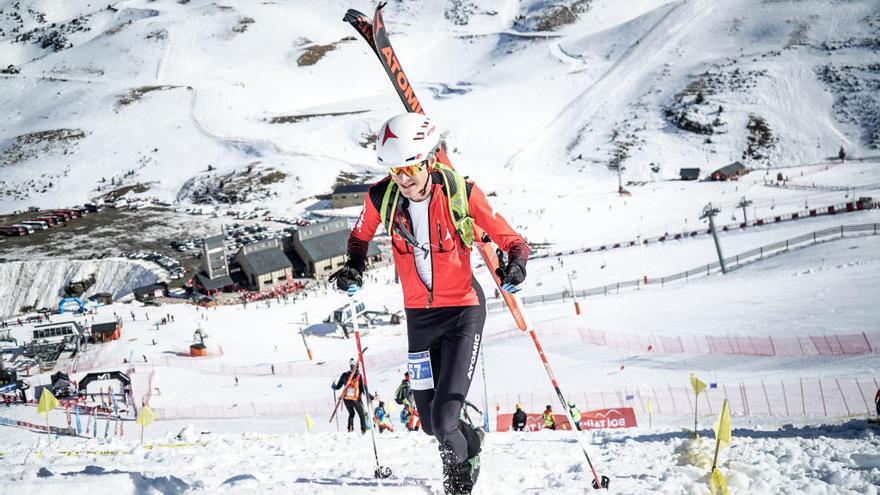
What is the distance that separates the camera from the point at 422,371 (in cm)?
699

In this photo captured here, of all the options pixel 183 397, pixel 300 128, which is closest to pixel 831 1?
pixel 300 128

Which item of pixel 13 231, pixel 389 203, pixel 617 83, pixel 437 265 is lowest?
pixel 13 231

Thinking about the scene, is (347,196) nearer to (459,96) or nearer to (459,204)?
(459,96)

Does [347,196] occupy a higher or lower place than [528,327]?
lower

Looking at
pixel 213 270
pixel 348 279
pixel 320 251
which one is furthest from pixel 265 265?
pixel 348 279

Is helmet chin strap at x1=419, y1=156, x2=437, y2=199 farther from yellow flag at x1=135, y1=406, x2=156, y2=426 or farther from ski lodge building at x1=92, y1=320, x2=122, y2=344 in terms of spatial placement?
ski lodge building at x1=92, y1=320, x2=122, y2=344

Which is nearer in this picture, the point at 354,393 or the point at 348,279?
the point at 348,279

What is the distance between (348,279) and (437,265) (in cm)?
108

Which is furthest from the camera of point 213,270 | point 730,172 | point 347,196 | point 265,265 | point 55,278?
point 347,196

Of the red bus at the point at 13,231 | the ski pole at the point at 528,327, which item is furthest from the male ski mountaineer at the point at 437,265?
the red bus at the point at 13,231

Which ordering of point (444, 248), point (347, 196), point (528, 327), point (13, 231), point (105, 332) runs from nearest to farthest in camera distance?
point (444, 248) < point (528, 327) < point (105, 332) < point (13, 231) < point (347, 196)

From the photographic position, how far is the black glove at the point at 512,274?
20.4 feet

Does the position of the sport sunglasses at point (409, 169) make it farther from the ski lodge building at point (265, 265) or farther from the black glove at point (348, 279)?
the ski lodge building at point (265, 265)

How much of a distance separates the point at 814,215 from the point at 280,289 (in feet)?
145
